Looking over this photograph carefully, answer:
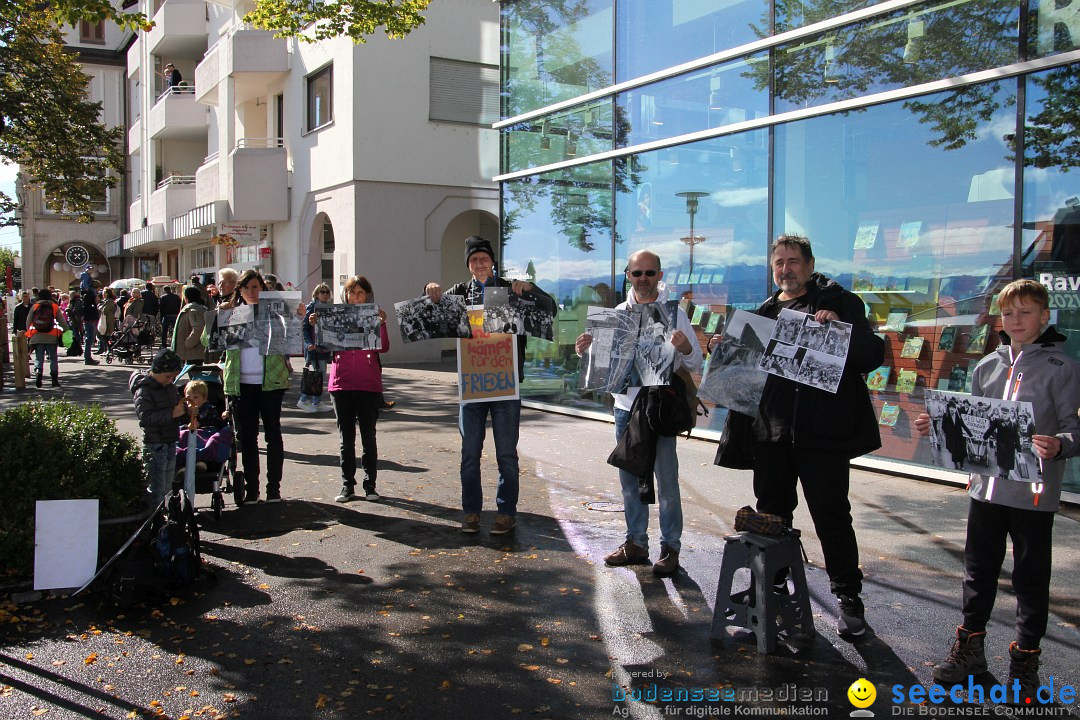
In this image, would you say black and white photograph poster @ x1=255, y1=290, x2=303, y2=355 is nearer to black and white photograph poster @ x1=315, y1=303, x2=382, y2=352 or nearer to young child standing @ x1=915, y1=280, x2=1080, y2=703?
black and white photograph poster @ x1=315, y1=303, x2=382, y2=352

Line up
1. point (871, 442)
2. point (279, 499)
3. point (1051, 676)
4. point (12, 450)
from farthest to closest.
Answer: point (279, 499), point (12, 450), point (871, 442), point (1051, 676)

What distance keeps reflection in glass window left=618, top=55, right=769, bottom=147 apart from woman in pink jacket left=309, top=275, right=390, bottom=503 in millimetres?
5169

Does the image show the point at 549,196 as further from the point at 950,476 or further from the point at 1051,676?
the point at 1051,676

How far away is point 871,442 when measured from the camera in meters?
4.74

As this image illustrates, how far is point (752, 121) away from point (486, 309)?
5265 millimetres

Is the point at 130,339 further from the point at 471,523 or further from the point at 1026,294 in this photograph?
the point at 1026,294

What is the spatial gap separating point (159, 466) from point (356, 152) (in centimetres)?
1670

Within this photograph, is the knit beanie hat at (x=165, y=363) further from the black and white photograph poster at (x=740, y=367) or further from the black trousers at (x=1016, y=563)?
the black trousers at (x=1016, y=563)

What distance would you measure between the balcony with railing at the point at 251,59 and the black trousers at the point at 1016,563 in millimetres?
23683

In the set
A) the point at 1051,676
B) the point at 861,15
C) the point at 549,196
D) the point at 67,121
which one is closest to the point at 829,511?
the point at 1051,676

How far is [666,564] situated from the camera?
5848 mm

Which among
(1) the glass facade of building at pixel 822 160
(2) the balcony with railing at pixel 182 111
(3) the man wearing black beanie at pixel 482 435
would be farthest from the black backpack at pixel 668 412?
(2) the balcony with railing at pixel 182 111

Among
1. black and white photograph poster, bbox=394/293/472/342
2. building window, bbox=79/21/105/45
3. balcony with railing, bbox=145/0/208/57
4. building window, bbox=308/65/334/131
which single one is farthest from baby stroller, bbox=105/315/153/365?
building window, bbox=79/21/105/45

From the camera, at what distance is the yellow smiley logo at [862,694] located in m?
4.01
